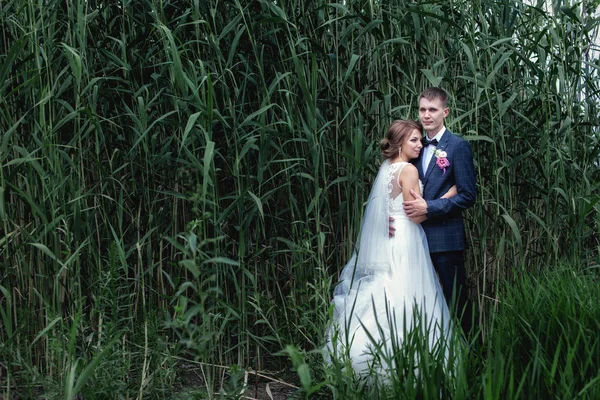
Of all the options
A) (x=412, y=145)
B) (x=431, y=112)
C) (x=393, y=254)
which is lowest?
(x=393, y=254)

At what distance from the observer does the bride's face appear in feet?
10.3

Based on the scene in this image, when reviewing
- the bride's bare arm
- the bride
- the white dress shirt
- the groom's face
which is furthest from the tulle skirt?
the groom's face

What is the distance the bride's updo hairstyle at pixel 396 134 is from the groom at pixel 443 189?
0.06 meters

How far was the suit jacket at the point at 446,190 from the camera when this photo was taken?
3.11m

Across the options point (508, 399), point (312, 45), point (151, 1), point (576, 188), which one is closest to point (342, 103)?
point (312, 45)

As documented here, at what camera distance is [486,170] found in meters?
3.48

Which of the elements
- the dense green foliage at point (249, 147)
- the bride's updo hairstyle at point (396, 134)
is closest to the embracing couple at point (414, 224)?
the bride's updo hairstyle at point (396, 134)

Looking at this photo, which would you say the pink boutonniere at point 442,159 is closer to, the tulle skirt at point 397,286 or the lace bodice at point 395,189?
the lace bodice at point 395,189

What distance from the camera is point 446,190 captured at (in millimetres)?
3209

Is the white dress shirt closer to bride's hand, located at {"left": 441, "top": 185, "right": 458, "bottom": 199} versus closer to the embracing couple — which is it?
the embracing couple

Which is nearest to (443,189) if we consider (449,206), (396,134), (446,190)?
(446,190)

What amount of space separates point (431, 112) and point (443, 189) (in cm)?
37

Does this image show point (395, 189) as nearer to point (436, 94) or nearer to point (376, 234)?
point (376, 234)

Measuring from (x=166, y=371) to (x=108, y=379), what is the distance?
10.0 inches
